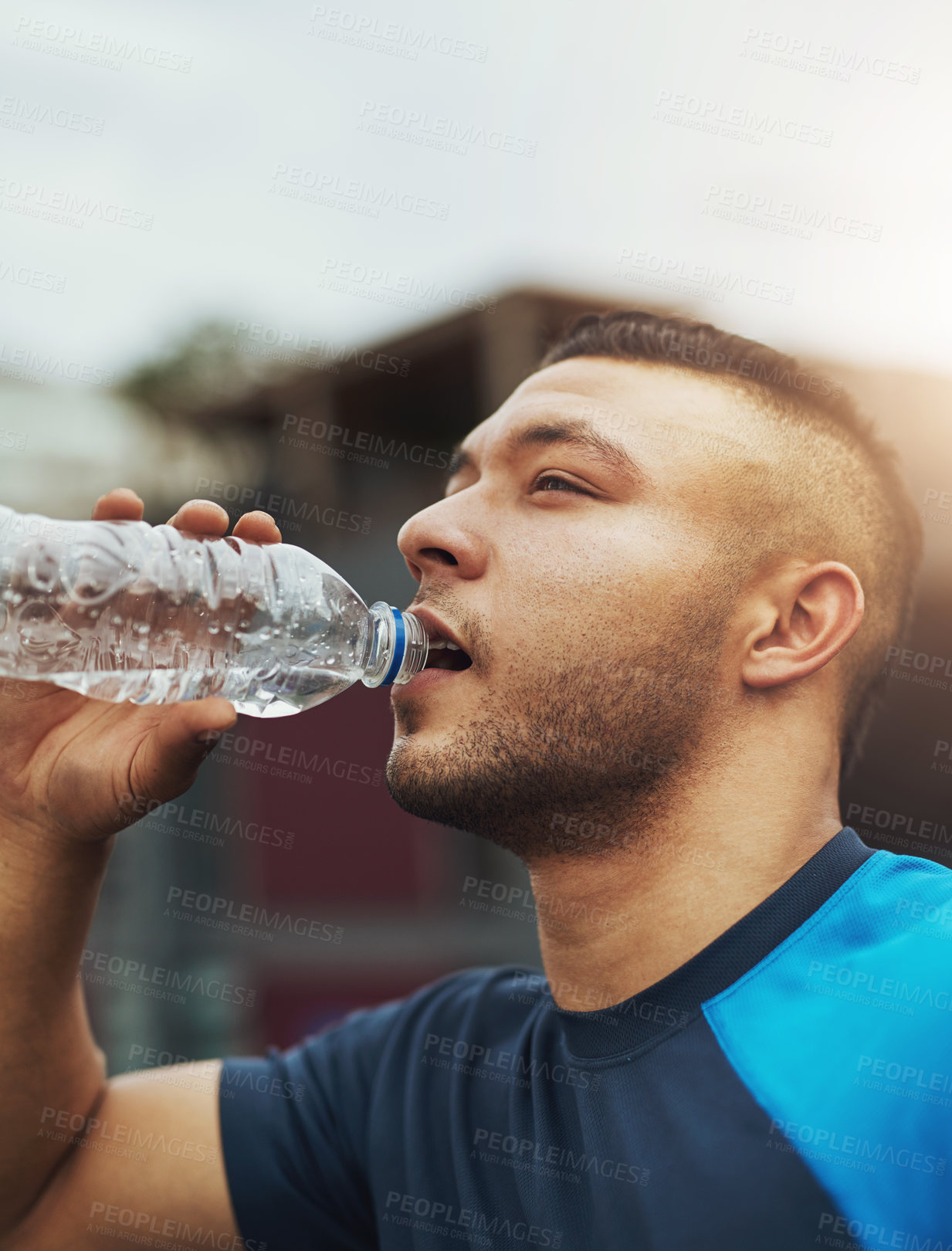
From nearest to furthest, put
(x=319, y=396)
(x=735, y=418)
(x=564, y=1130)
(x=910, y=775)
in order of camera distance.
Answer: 1. (x=564, y=1130)
2. (x=735, y=418)
3. (x=910, y=775)
4. (x=319, y=396)

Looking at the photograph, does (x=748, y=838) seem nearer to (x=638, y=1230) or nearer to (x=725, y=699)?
(x=725, y=699)

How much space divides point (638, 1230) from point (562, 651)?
102 centimetres

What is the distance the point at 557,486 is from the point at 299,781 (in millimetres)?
8599

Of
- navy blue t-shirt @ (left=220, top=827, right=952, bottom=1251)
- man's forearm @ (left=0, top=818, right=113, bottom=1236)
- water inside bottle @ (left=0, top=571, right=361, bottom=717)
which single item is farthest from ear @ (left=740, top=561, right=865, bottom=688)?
man's forearm @ (left=0, top=818, right=113, bottom=1236)

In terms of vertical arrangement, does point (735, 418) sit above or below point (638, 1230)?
above

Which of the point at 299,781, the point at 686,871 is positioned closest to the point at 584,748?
the point at 686,871

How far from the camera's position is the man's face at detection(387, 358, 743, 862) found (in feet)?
6.32

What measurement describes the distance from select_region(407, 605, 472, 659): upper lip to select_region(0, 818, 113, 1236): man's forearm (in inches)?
32.1

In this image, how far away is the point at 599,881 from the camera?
76.9 inches

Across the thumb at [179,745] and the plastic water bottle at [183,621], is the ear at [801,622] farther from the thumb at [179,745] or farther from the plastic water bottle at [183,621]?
the thumb at [179,745]

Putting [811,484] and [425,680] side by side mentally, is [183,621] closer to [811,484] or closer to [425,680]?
[425,680]

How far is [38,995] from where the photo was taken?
2012 mm

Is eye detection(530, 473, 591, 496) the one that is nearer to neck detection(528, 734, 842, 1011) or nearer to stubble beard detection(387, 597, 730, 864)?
stubble beard detection(387, 597, 730, 864)

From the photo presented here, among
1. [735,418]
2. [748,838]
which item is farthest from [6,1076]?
[735,418]
